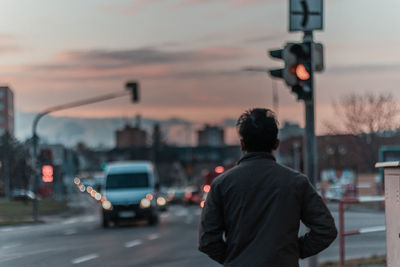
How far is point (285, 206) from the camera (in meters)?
4.71

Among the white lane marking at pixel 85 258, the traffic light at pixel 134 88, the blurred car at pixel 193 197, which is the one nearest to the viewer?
the white lane marking at pixel 85 258

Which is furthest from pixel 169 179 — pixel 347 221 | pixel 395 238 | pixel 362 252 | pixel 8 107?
pixel 395 238

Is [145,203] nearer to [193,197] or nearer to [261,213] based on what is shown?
[261,213]

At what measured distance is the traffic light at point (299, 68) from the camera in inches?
466

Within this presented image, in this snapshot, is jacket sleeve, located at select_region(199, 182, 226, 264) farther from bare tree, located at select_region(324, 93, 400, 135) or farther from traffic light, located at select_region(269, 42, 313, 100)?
bare tree, located at select_region(324, 93, 400, 135)

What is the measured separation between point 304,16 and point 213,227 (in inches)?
300

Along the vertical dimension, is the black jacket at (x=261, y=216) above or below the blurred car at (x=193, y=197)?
above

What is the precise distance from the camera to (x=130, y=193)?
3117 centimetres

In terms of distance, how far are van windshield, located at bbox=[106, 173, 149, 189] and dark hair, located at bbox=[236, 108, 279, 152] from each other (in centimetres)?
2683

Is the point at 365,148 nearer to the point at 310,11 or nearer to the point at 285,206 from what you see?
the point at 310,11

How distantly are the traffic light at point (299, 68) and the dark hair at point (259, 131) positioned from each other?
6.97m

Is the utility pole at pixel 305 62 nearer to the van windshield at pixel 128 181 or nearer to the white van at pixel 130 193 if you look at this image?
the white van at pixel 130 193

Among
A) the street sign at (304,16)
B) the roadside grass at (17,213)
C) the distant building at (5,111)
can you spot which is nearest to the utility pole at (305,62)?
the street sign at (304,16)

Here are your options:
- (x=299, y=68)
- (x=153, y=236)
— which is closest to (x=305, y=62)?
(x=299, y=68)
